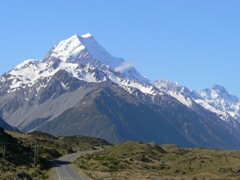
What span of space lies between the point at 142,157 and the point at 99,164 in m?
52.0

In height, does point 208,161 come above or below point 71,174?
above

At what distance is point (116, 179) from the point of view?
338 feet

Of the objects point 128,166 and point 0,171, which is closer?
point 0,171

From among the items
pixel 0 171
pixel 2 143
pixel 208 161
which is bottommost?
pixel 0 171

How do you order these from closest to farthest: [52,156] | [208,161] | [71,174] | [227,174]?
[71,174] < [227,174] < [208,161] < [52,156]

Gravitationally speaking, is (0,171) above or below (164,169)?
below

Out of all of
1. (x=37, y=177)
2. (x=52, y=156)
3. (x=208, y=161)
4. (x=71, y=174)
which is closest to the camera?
(x=37, y=177)

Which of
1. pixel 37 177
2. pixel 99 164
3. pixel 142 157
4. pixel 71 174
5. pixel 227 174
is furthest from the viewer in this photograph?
pixel 142 157

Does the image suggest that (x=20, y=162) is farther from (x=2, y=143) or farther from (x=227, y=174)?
(x=227, y=174)

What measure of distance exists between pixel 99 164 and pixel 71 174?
96.4 feet

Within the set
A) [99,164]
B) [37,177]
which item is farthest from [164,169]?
[37,177]

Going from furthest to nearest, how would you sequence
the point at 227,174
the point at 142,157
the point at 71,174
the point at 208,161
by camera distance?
the point at 142,157
the point at 208,161
the point at 227,174
the point at 71,174

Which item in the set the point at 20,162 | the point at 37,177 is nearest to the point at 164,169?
the point at 20,162

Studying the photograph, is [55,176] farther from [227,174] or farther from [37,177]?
[227,174]
